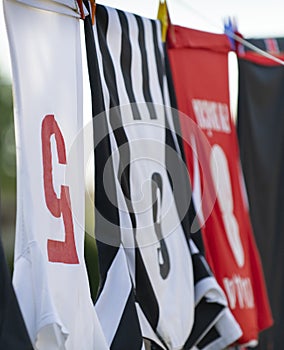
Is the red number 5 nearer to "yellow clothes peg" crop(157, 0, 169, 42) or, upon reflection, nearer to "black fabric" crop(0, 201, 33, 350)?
"black fabric" crop(0, 201, 33, 350)

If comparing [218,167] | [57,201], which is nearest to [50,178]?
[57,201]

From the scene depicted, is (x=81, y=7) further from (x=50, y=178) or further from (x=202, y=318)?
(x=202, y=318)

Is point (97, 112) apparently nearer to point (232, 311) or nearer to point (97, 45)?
point (97, 45)

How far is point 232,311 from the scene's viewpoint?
102 inches

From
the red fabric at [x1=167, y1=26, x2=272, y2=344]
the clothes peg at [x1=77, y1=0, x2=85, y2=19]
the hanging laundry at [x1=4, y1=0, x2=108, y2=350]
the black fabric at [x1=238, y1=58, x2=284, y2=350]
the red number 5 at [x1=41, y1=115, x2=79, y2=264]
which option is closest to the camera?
the hanging laundry at [x1=4, y1=0, x2=108, y2=350]

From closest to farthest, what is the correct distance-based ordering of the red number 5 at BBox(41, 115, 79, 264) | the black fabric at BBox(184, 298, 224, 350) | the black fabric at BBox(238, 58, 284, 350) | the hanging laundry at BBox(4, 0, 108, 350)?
1. the hanging laundry at BBox(4, 0, 108, 350)
2. the red number 5 at BBox(41, 115, 79, 264)
3. the black fabric at BBox(184, 298, 224, 350)
4. the black fabric at BBox(238, 58, 284, 350)

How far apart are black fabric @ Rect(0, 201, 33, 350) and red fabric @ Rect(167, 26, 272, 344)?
92 cm

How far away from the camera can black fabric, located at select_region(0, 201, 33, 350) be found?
160 cm

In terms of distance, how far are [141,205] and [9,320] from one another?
637 mm

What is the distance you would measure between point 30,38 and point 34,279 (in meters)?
0.46

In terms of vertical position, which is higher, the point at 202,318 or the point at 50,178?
A: the point at 50,178

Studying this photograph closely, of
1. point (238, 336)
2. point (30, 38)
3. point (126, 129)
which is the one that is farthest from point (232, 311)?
point (30, 38)

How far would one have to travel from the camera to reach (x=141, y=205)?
2.18 m

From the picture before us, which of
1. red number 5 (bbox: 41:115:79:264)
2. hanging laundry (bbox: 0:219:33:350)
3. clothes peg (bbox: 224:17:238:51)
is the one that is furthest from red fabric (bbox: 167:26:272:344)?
hanging laundry (bbox: 0:219:33:350)
